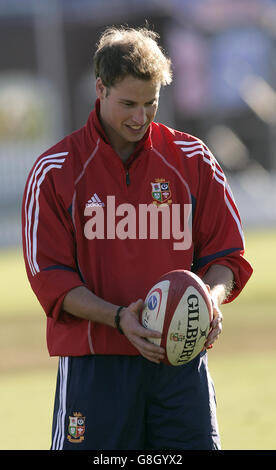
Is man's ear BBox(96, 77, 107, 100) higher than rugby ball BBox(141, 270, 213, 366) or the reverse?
higher

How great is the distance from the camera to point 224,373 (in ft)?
29.5

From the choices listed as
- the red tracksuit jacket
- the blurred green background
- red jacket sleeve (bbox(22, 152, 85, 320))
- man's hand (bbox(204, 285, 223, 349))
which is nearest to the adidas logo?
the red tracksuit jacket

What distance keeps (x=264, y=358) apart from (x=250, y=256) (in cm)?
977

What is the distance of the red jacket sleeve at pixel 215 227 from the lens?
14.2ft

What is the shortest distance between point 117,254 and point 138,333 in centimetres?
42

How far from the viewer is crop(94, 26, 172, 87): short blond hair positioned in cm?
398

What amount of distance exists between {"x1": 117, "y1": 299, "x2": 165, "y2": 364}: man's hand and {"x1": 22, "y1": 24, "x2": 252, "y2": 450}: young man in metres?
0.05

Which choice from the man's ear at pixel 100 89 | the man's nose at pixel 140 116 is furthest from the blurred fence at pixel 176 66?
the man's nose at pixel 140 116

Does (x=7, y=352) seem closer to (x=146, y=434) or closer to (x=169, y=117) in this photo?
(x=146, y=434)

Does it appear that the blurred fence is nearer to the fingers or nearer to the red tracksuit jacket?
the red tracksuit jacket

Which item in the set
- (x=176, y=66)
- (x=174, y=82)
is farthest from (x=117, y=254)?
Answer: (x=174, y=82)

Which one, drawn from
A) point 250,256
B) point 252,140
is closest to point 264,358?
point 250,256

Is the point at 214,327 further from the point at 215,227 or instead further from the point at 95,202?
the point at 95,202

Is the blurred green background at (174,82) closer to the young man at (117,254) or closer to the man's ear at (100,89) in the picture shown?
the young man at (117,254)
